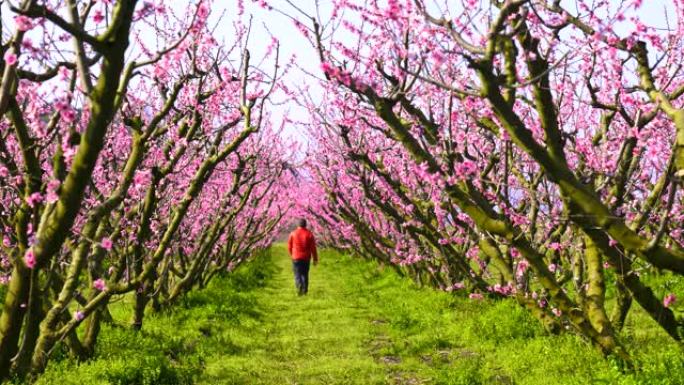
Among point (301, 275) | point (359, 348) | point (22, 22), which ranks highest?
point (22, 22)

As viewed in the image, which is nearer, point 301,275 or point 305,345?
point 305,345

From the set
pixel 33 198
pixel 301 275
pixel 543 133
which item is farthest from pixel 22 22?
pixel 301 275

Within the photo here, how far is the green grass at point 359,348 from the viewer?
8.11 metres

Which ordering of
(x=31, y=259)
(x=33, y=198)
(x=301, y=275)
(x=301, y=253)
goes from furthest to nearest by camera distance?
(x=301, y=275) → (x=301, y=253) → (x=33, y=198) → (x=31, y=259)

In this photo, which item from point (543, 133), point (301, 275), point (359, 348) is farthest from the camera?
point (301, 275)

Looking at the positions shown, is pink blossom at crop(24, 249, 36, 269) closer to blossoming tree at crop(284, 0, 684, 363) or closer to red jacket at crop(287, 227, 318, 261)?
blossoming tree at crop(284, 0, 684, 363)

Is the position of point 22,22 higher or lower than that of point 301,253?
higher

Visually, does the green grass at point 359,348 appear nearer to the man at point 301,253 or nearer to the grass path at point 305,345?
the grass path at point 305,345

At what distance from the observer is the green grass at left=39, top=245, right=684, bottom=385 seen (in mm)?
8109

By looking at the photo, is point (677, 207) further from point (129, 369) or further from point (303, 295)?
point (303, 295)

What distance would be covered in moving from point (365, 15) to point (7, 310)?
4488 millimetres

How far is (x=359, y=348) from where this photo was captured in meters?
11.2

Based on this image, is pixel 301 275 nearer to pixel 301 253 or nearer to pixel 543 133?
pixel 301 253

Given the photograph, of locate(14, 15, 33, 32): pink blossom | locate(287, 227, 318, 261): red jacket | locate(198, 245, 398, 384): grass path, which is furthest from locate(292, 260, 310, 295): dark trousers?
locate(14, 15, 33, 32): pink blossom
